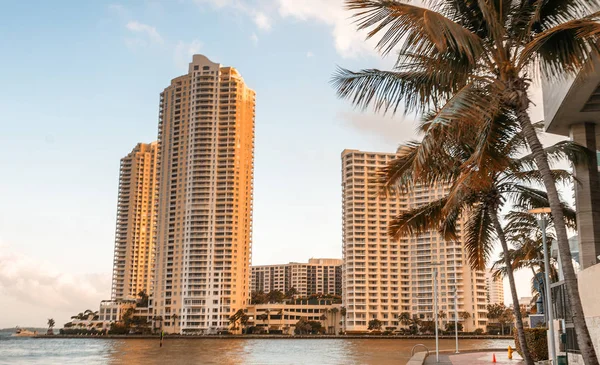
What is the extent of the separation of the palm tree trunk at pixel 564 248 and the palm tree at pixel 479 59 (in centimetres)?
1

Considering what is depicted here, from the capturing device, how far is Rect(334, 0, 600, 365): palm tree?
898cm

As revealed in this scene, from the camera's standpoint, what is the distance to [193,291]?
5576 inches

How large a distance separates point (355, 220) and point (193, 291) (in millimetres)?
41831

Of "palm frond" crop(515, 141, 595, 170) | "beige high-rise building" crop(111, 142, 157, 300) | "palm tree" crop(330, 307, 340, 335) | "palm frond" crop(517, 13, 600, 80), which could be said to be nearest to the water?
"palm frond" crop(515, 141, 595, 170)

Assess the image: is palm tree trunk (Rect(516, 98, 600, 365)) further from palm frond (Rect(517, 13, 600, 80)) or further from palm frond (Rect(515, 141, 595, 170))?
palm frond (Rect(515, 141, 595, 170))

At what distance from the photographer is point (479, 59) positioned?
10.4 meters

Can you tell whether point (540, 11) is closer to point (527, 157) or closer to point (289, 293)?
point (527, 157)

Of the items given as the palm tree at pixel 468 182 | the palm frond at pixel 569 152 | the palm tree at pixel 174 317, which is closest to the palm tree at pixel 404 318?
the palm tree at pixel 174 317

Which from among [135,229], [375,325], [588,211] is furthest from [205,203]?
[588,211]

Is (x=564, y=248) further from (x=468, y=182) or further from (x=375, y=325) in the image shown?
(x=375, y=325)

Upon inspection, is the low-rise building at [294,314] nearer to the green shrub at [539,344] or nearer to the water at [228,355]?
the water at [228,355]

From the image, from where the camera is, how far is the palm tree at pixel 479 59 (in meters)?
8.98

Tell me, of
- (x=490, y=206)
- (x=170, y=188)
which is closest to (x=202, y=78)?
(x=170, y=188)

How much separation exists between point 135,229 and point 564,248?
183115 mm
